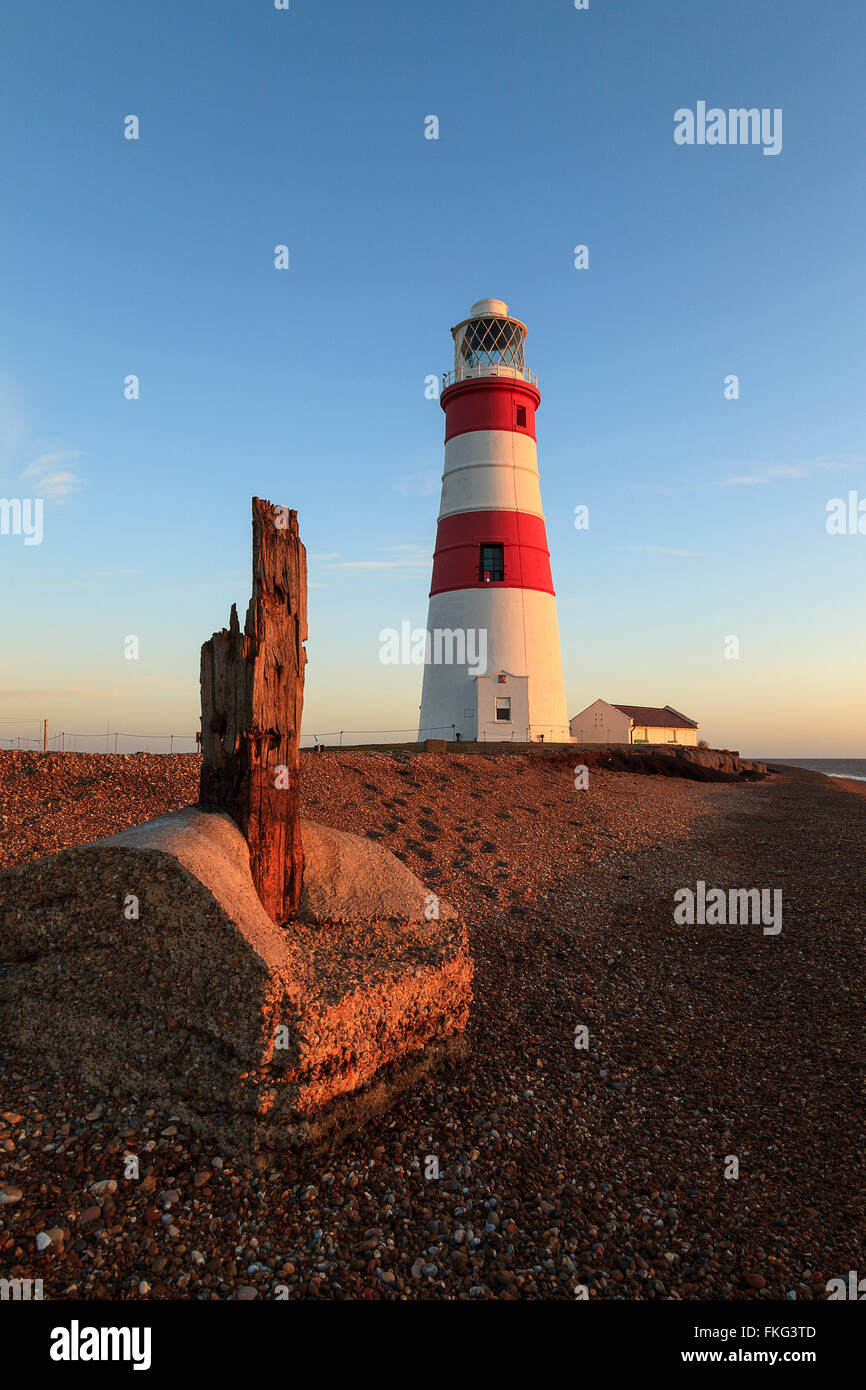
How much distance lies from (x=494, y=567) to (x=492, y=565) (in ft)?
0.38

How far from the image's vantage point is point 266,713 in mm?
6285

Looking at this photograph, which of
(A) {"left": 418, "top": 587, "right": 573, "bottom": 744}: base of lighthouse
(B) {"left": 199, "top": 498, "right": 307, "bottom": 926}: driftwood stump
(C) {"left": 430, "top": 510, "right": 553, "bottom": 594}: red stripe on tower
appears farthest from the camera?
(A) {"left": 418, "top": 587, "right": 573, "bottom": 744}: base of lighthouse

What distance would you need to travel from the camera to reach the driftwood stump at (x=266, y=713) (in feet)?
20.4

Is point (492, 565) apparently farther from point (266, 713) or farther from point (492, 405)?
point (266, 713)

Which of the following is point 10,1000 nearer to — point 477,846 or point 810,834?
point 477,846

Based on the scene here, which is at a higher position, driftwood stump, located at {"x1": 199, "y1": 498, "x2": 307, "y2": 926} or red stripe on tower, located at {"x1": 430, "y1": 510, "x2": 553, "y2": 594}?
red stripe on tower, located at {"x1": 430, "y1": 510, "x2": 553, "y2": 594}

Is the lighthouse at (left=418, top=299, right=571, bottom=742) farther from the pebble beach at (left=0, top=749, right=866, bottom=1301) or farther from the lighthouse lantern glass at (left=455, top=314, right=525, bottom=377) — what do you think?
the pebble beach at (left=0, top=749, right=866, bottom=1301)

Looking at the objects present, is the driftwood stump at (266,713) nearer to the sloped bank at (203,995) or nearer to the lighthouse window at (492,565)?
the sloped bank at (203,995)

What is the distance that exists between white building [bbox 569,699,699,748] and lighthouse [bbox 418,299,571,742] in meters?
16.9

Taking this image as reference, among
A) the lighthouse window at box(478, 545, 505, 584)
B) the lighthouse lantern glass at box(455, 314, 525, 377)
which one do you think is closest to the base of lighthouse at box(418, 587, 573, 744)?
the lighthouse window at box(478, 545, 505, 584)

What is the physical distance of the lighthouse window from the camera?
28094mm

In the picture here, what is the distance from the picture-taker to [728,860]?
47.7 ft

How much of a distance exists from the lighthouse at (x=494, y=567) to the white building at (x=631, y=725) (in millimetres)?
16942

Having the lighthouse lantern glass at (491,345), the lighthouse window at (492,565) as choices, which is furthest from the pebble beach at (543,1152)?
the lighthouse lantern glass at (491,345)
